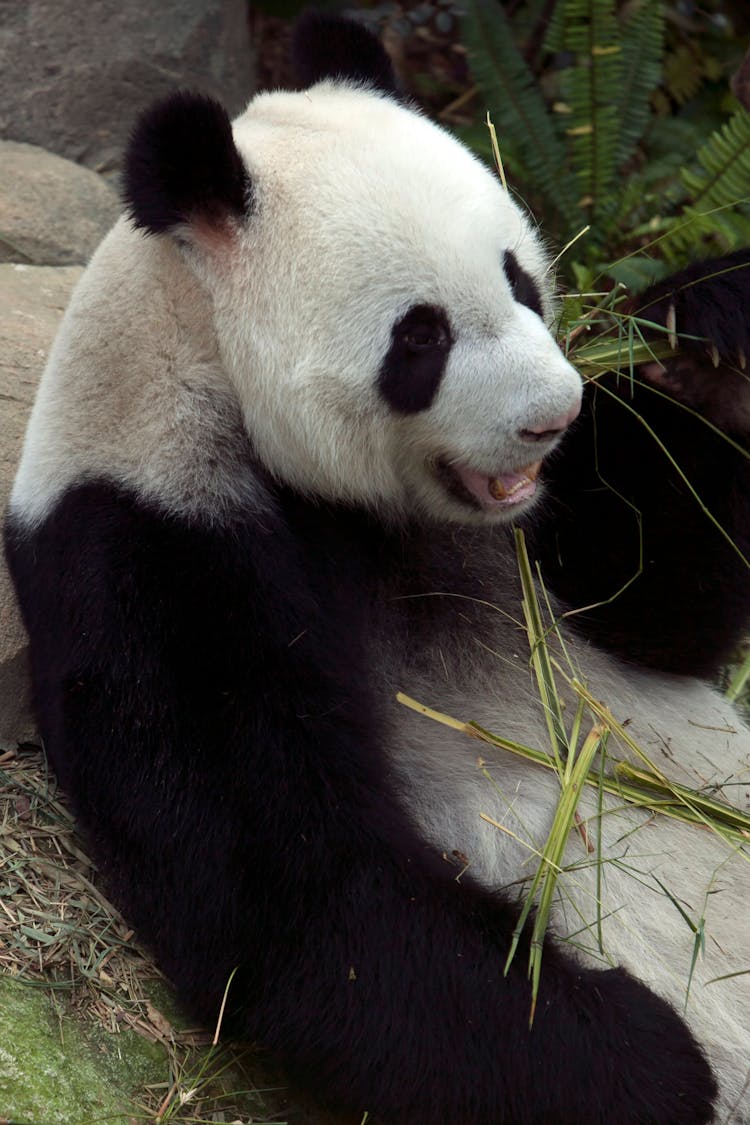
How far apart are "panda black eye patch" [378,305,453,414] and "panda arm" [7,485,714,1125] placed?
1.64 ft

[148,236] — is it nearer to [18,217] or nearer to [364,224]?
[364,224]

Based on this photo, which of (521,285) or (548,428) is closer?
(548,428)

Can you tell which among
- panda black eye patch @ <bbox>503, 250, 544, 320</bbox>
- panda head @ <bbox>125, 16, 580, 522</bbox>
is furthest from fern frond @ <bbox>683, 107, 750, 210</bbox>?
panda head @ <bbox>125, 16, 580, 522</bbox>

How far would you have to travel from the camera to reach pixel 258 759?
10.2 feet

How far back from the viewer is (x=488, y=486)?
3328 mm

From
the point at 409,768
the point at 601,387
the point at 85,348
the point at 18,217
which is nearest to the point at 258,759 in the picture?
the point at 409,768

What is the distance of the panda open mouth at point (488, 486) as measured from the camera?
10.9 feet

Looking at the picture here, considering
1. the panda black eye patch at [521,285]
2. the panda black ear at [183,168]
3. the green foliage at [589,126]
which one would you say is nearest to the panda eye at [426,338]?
the panda black eye patch at [521,285]

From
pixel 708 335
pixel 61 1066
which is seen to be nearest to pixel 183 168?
pixel 708 335

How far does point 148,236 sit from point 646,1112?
2421mm

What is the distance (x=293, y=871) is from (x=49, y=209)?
3.83 metres

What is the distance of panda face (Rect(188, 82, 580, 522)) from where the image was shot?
306 cm

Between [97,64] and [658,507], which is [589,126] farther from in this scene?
[658,507]

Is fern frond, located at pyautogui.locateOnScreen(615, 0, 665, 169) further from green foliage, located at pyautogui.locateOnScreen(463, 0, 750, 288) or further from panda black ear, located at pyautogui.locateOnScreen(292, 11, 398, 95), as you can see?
panda black ear, located at pyautogui.locateOnScreen(292, 11, 398, 95)
